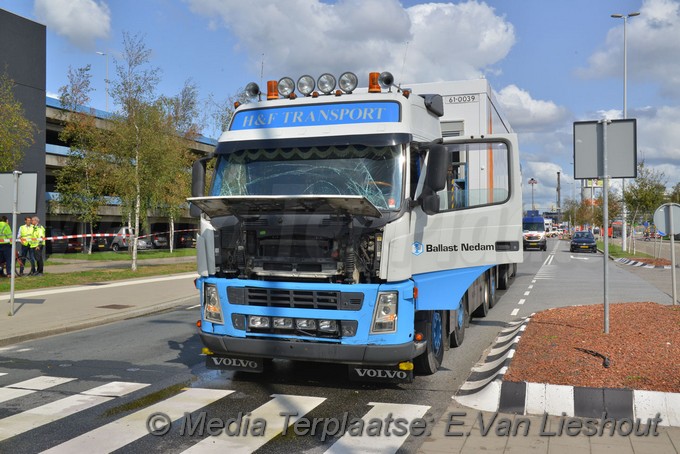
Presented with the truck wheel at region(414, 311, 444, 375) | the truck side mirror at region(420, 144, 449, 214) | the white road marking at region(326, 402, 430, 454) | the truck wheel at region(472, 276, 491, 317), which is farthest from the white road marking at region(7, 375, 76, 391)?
the truck wheel at region(472, 276, 491, 317)

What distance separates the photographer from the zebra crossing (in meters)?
5.12

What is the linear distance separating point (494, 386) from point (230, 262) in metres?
2.95

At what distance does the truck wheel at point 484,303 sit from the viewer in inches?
461

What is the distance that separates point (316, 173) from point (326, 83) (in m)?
1.33

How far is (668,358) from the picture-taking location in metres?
6.63

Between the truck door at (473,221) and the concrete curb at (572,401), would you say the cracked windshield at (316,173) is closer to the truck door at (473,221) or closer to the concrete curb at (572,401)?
the truck door at (473,221)

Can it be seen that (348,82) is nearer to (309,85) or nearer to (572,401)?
(309,85)

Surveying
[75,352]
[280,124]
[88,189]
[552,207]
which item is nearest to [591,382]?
[280,124]

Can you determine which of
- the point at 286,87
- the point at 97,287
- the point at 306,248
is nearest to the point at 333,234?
the point at 306,248

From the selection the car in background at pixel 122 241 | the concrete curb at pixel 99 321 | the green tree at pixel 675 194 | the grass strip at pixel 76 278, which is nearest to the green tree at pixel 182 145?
the car in background at pixel 122 241

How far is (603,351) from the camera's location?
7125 millimetres

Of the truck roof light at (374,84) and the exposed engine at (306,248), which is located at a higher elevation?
the truck roof light at (374,84)

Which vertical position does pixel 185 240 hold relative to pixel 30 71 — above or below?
below

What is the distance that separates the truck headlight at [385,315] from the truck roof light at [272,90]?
2.96 metres
